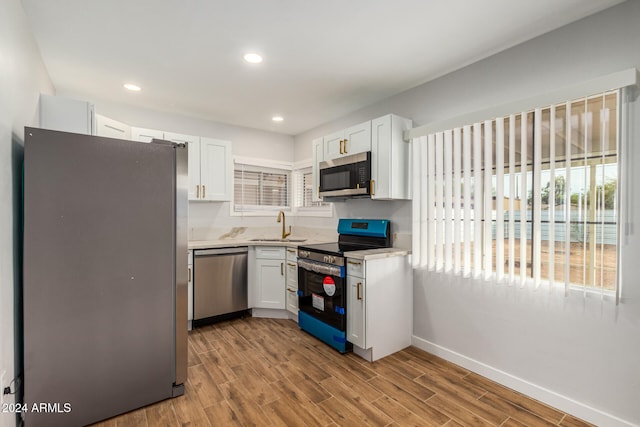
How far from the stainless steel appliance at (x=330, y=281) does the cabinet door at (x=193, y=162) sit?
1.43m

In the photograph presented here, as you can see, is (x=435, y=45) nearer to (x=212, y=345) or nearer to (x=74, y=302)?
(x=74, y=302)

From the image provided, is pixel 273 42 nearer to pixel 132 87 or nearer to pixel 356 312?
pixel 132 87

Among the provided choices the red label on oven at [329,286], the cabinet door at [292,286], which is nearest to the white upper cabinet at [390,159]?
the red label on oven at [329,286]

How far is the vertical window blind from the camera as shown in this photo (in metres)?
1.79

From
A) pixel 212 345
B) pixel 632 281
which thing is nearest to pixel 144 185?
pixel 212 345

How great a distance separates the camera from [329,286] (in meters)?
2.87

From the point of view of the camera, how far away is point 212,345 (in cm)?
290

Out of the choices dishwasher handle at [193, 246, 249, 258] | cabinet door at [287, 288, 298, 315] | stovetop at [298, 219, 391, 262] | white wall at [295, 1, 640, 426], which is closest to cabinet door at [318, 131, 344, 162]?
stovetop at [298, 219, 391, 262]

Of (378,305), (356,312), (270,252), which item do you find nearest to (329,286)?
(356,312)

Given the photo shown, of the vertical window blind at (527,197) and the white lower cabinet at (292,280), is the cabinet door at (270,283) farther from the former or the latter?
the vertical window blind at (527,197)

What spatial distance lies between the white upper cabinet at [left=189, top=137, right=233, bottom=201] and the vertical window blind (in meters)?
2.30

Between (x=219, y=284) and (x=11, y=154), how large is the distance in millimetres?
2180

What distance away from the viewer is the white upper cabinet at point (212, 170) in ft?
11.8

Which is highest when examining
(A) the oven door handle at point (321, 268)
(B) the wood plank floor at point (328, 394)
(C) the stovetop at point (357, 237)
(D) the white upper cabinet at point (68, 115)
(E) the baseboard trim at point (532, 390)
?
(D) the white upper cabinet at point (68, 115)
